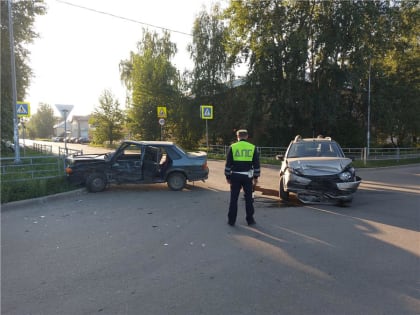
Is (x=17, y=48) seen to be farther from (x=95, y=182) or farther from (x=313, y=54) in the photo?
(x=313, y=54)

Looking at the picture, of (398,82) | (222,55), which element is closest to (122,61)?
(222,55)

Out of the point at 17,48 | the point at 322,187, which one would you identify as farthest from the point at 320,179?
the point at 17,48

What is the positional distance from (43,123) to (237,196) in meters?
109

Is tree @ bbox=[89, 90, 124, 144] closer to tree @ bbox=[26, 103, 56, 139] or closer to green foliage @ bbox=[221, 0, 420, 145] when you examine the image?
green foliage @ bbox=[221, 0, 420, 145]

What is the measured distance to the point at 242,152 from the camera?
6.26m

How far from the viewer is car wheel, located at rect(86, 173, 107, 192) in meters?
9.55

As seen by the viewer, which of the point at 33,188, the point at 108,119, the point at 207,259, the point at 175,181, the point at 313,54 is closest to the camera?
the point at 207,259

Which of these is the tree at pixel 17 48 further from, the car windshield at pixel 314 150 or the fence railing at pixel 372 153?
the car windshield at pixel 314 150

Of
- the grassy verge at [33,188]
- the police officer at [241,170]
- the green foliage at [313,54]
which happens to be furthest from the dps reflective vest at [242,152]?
the green foliage at [313,54]

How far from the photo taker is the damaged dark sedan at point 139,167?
9609mm

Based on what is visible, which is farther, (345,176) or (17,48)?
(17,48)

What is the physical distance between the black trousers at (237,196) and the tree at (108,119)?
36.3 metres

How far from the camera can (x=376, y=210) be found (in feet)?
24.2

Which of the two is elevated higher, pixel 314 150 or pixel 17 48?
pixel 17 48
